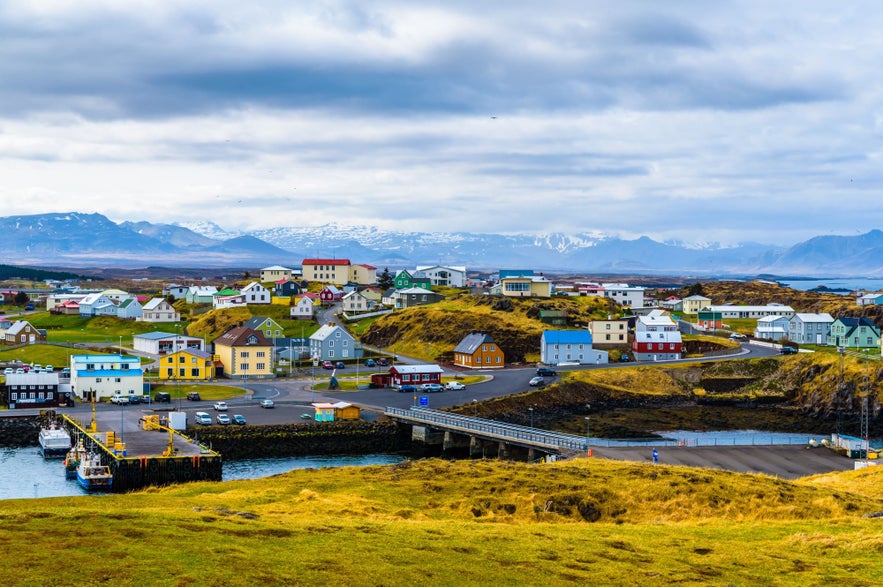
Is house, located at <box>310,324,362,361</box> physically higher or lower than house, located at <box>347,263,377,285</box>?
lower

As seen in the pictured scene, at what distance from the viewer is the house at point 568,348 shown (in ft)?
347

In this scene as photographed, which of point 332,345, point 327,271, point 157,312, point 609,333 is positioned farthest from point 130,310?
point 609,333

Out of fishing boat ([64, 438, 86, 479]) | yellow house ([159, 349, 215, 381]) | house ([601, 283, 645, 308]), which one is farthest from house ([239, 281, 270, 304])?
fishing boat ([64, 438, 86, 479])

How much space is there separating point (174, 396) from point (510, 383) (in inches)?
1234

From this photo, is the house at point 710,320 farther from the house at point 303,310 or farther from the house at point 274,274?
the house at point 274,274

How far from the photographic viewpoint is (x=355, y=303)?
14400 cm

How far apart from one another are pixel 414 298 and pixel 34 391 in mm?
71060

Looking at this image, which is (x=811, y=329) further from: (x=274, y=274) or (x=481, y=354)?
(x=274, y=274)

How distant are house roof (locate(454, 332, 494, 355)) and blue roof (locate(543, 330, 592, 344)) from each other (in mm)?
6405

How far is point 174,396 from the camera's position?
272ft

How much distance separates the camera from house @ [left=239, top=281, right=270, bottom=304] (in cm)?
14612

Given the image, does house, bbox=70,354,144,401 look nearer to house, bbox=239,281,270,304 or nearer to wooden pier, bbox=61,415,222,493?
wooden pier, bbox=61,415,222,493

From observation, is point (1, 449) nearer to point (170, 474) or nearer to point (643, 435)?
point (170, 474)

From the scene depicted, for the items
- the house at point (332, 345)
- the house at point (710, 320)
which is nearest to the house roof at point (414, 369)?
the house at point (332, 345)
